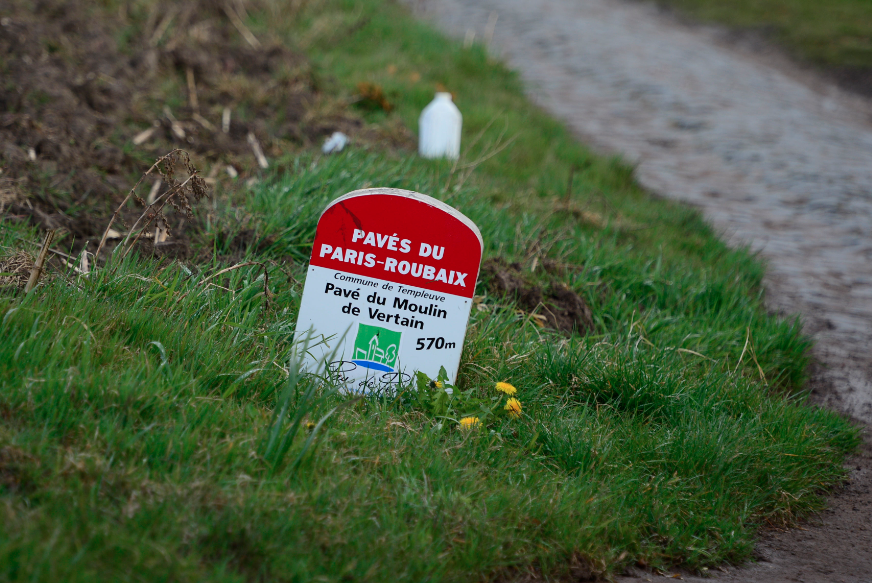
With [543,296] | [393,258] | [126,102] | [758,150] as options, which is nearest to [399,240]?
[393,258]

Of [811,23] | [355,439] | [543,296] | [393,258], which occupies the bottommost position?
[355,439]

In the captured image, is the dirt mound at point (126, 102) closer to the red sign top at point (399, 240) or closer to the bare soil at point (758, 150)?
the red sign top at point (399, 240)

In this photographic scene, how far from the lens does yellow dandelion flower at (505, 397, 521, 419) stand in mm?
2965

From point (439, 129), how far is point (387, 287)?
3322mm

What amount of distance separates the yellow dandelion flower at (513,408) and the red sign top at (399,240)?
0.53m

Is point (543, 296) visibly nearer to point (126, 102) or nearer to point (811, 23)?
point (126, 102)

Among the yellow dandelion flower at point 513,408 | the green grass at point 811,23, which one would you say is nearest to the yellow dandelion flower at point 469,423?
the yellow dandelion flower at point 513,408

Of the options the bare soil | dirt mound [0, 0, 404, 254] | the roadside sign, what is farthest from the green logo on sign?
dirt mound [0, 0, 404, 254]

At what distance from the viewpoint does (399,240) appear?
2.98 meters

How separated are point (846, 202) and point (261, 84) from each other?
5.83 metres

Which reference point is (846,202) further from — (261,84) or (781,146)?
(261,84)

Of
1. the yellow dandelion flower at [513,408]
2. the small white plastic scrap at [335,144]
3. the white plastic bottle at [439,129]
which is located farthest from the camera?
the white plastic bottle at [439,129]

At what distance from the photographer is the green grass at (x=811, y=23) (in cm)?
1230

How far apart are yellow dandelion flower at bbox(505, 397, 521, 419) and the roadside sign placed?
0.99ft
